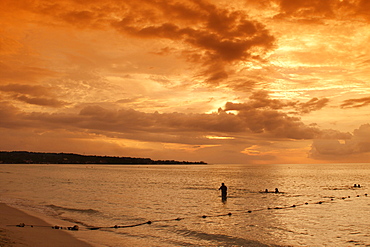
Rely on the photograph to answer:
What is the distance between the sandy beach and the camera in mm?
19281

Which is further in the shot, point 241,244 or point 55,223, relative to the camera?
point 55,223

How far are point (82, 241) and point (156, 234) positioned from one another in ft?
20.1

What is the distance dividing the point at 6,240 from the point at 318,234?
24.0 m


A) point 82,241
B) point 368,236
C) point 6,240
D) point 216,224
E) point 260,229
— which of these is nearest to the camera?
point 6,240

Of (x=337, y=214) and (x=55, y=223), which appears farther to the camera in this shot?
(x=337, y=214)

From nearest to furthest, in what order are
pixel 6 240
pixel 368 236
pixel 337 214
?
pixel 6 240
pixel 368 236
pixel 337 214

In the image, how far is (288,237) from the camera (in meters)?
25.1

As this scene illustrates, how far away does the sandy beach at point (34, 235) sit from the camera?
19281 mm

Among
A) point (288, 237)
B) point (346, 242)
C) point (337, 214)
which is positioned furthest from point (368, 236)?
point (337, 214)

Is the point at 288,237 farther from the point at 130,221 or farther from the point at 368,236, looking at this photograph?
the point at 130,221

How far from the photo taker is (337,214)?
37.1 meters

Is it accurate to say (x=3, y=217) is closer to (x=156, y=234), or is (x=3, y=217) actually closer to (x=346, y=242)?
(x=156, y=234)

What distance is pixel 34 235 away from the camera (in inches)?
858

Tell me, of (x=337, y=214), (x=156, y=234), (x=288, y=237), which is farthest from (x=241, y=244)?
(x=337, y=214)
